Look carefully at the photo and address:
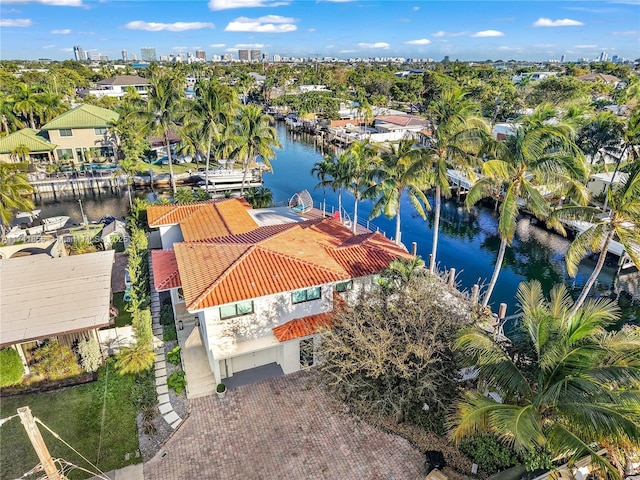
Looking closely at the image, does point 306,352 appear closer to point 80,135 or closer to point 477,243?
point 477,243

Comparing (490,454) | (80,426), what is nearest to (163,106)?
(80,426)

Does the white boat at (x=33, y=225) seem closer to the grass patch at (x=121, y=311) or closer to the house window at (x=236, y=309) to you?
the grass patch at (x=121, y=311)

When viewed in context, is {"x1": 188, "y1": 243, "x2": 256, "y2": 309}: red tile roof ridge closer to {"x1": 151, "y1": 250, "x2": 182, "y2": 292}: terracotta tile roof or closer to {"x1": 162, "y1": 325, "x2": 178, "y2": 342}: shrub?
{"x1": 151, "y1": 250, "x2": 182, "y2": 292}: terracotta tile roof

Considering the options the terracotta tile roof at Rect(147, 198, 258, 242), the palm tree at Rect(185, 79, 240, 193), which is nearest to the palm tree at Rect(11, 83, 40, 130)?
the palm tree at Rect(185, 79, 240, 193)

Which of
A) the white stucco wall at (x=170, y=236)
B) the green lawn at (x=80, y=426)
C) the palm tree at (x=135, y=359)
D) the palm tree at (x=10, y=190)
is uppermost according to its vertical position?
the palm tree at (x=10, y=190)

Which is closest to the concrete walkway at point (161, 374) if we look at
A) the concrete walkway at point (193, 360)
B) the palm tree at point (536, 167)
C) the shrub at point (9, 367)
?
the concrete walkway at point (193, 360)

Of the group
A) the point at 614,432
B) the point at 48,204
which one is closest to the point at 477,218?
the point at 614,432
